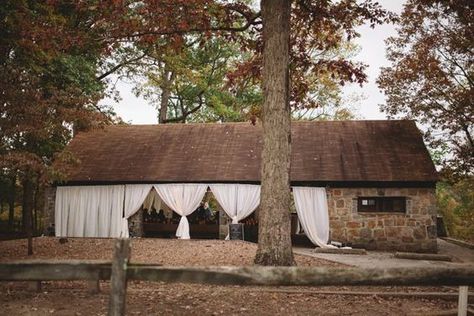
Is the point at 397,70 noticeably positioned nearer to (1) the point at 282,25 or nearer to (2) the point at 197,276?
(1) the point at 282,25

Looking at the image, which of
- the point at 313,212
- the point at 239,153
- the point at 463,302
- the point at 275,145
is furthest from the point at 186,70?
the point at 463,302

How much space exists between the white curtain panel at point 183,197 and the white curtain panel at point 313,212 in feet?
13.2

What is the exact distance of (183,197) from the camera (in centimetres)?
1733

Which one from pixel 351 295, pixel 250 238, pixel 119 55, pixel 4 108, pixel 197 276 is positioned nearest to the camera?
pixel 197 276

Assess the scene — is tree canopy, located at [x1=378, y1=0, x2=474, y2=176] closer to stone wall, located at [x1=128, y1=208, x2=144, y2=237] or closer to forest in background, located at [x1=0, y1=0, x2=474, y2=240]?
forest in background, located at [x1=0, y1=0, x2=474, y2=240]

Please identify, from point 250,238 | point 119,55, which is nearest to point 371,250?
point 250,238

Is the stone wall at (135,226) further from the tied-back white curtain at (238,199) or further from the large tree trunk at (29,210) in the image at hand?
the large tree trunk at (29,210)

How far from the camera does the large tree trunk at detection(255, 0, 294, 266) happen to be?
8.63 metres

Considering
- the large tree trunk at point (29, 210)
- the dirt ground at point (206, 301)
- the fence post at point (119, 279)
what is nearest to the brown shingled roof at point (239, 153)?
the large tree trunk at point (29, 210)

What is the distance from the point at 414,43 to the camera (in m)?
17.4

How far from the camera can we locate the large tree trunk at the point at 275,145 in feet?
28.3

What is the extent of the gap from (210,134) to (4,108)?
11.7m

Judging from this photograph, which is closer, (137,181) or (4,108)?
(4,108)

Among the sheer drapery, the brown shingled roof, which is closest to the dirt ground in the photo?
the brown shingled roof
